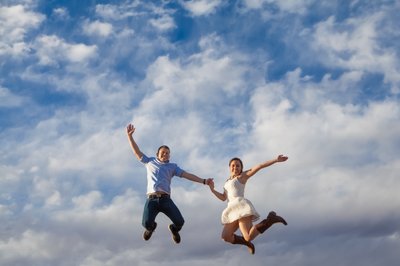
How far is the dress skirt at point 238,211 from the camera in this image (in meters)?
14.3

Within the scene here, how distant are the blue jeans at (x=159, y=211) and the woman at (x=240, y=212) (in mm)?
1346

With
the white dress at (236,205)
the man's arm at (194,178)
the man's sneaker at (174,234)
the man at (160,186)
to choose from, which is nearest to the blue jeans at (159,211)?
the man at (160,186)

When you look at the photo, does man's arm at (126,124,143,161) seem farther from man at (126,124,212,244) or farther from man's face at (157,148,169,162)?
man's face at (157,148,169,162)

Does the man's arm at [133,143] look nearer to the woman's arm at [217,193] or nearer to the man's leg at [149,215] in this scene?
the man's leg at [149,215]

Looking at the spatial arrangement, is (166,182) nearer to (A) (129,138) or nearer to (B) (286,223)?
(A) (129,138)

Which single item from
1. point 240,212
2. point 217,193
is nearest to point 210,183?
point 217,193

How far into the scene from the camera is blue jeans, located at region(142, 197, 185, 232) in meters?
14.4

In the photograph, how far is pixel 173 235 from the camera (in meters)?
14.8

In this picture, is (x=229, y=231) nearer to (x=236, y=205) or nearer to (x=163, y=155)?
(x=236, y=205)

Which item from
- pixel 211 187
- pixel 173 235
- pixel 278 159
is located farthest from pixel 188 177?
pixel 278 159

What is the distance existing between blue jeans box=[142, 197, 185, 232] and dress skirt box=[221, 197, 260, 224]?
52.9 inches

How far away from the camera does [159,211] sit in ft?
47.7

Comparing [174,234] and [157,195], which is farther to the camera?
[174,234]

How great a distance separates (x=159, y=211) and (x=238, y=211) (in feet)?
7.67
